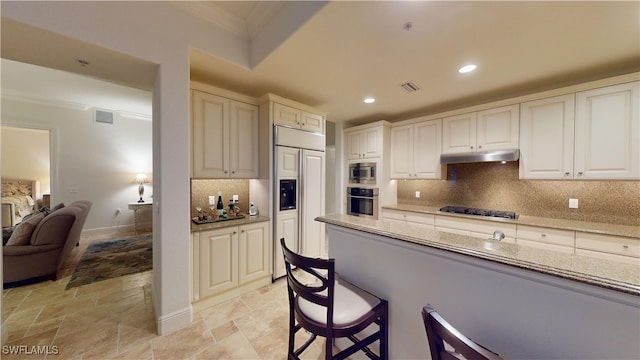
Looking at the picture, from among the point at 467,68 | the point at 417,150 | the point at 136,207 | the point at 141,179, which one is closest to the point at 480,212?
the point at 417,150

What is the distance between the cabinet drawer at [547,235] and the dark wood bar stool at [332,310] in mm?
2167

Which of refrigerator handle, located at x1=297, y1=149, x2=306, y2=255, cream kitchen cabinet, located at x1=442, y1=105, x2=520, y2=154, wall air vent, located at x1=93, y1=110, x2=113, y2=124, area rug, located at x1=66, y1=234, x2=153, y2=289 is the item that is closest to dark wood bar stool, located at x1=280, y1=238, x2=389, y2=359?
refrigerator handle, located at x1=297, y1=149, x2=306, y2=255

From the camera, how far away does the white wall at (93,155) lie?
431 cm

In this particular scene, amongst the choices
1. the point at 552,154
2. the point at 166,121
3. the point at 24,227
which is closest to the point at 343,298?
the point at 166,121

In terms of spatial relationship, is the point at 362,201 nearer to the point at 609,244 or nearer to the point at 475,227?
the point at 475,227

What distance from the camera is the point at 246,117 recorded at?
277cm

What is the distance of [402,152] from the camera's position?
12.1 ft

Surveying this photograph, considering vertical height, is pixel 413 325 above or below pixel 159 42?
below

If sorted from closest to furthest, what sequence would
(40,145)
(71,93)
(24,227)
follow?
(24,227) → (71,93) → (40,145)

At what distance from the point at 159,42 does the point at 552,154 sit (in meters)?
4.13

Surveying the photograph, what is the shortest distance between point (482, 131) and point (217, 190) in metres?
3.61

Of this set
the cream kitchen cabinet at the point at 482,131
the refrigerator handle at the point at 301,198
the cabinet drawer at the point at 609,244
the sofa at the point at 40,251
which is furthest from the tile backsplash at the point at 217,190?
the cabinet drawer at the point at 609,244

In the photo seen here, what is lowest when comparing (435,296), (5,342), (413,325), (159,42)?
(5,342)

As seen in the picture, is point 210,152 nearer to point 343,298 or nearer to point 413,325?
point 343,298
